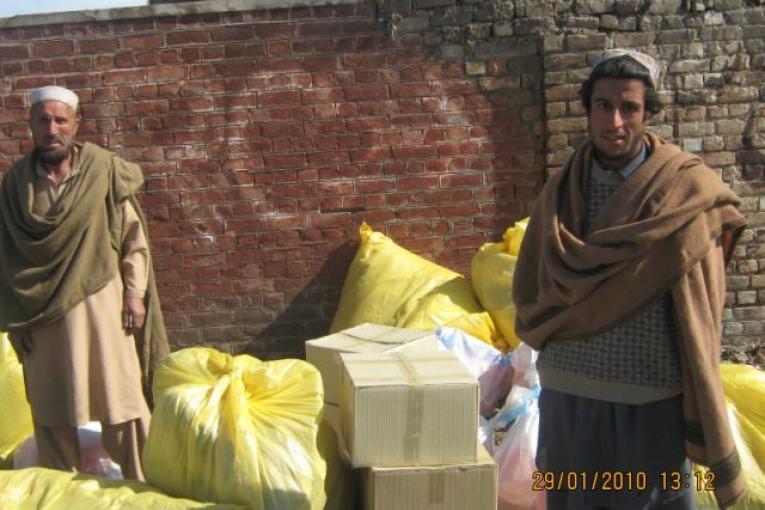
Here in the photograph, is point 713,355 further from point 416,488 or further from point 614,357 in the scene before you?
point 416,488

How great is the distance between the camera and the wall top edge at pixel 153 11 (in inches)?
169

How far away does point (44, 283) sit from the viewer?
3.10 m

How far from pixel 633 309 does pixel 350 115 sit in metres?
2.70

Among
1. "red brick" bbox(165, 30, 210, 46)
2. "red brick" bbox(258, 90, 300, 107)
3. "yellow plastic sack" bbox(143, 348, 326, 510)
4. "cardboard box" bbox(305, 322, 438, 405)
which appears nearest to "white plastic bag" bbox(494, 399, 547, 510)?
"cardboard box" bbox(305, 322, 438, 405)

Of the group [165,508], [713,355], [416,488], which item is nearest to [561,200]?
[713,355]

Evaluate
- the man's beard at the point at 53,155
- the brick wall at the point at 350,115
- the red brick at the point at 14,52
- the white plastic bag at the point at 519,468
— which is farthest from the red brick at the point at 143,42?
the white plastic bag at the point at 519,468

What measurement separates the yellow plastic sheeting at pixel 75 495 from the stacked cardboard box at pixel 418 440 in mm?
416

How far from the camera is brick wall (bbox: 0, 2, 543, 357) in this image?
433 cm

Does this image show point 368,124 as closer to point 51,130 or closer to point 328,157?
point 328,157

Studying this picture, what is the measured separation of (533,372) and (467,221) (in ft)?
4.20

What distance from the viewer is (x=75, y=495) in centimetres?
249

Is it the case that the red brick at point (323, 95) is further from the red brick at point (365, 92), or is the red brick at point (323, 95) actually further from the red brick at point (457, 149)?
the red brick at point (457, 149)

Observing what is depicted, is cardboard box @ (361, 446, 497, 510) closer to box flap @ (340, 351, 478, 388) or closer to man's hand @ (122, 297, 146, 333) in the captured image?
box flap @ (340, 351, 478, 388)

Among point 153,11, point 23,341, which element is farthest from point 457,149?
point 23,341
